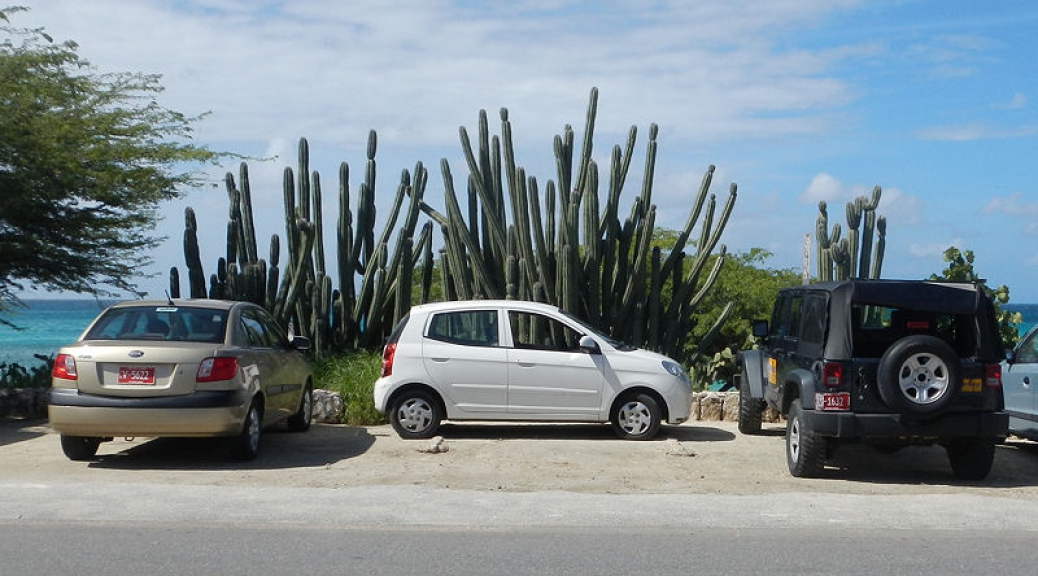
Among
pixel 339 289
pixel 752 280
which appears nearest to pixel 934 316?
pixel 339 289

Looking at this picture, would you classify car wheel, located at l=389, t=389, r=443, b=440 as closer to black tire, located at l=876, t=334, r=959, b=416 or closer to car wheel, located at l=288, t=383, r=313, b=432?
car wheel, located at l=288, t=383, r=313, b=432

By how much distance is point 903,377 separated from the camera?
32.5 ft

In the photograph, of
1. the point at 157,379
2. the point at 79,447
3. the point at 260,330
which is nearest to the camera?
the point at 157,379

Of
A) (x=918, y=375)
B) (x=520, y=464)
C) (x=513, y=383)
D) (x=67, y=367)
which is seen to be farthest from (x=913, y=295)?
(x=67, y=367)

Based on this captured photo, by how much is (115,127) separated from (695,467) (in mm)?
10104

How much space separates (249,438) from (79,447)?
1.57 meters

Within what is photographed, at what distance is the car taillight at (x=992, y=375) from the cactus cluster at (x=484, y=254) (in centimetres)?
616

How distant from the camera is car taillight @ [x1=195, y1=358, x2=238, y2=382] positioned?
1049 cm

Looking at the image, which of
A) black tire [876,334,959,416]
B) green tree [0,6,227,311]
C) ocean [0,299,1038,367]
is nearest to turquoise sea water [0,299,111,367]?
ocean [0,299,1038,367]

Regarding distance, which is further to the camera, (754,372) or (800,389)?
(754,372)

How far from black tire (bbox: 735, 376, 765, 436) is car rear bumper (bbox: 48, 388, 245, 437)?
19.4ft

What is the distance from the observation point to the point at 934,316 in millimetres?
10586

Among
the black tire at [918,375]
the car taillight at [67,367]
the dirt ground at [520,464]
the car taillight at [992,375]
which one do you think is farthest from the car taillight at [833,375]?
the car taillight at [67,367]

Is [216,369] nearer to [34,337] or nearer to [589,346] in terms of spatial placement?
[589,346]
